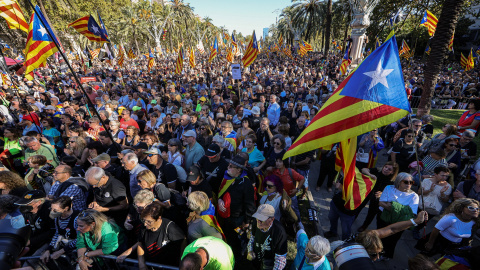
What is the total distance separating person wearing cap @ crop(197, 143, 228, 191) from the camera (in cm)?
408

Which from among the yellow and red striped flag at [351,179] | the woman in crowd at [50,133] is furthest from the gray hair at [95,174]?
the woman in crowd at [50,133]

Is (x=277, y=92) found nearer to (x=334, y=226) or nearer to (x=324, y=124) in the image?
(x=334, y=226)

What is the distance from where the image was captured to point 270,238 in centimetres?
271

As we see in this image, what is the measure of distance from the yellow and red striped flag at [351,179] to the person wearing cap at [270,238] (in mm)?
1062

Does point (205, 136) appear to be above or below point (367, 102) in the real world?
below

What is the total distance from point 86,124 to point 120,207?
16.7 feet

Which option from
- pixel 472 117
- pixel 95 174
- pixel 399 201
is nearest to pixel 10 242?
pixel 95 174

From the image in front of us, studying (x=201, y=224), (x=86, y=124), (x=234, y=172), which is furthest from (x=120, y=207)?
(x=86, y=124)

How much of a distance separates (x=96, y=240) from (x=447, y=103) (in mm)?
18147

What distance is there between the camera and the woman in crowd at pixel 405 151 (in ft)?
15.7

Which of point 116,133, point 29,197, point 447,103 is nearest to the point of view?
point 29,197

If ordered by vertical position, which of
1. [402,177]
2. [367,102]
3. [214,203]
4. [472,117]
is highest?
[367,102]

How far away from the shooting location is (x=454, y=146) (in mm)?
→ 4410

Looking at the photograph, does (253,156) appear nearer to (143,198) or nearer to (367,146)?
(143,198)
